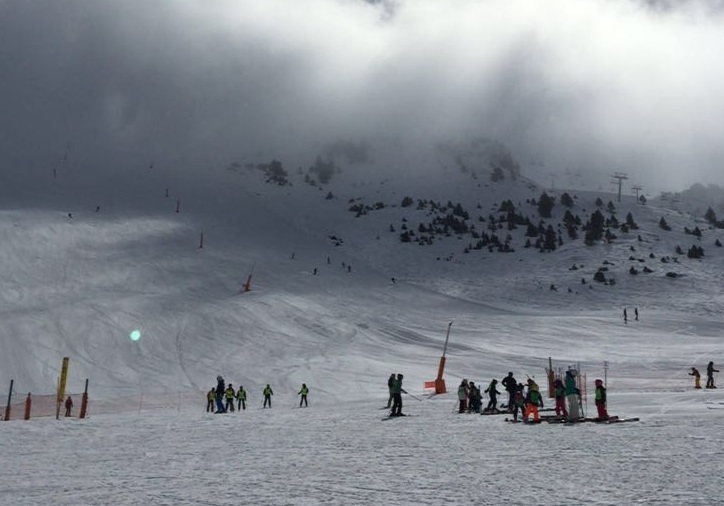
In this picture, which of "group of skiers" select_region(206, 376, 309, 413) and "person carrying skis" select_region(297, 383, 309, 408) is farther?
"person carrying skis" select_region(297, 383, 309, 408)

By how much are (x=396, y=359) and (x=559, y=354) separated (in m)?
9.59

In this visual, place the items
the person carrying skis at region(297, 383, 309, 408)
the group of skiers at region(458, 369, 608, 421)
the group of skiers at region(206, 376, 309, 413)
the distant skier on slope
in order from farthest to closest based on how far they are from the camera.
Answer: the person carrying skis at region(297, 383, 309, 408), the group of skiers at region(206, 376, 309, 413), the distant skier on slope, the group of skiers at region(458, 369, 608, 421)

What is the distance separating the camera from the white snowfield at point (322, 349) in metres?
11.8

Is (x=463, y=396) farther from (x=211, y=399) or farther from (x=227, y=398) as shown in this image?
(x=211, y=399)

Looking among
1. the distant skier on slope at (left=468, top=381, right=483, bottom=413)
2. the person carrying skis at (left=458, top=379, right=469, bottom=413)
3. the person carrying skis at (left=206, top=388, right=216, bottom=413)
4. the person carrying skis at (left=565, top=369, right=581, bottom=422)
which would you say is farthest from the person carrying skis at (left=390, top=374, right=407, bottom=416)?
the person carrying skis at (left=206, top=388, right=216, bottom=413)

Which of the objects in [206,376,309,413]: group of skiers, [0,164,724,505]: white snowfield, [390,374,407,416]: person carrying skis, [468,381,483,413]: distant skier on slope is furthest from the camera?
[206,376,309,413]: group of skiers

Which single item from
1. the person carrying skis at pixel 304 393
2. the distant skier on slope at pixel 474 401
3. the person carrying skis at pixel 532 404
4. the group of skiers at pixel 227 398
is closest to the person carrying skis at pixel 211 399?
the group of skiers at pixel 227 398

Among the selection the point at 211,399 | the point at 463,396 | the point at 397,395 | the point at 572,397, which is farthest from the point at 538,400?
the point at 211,399

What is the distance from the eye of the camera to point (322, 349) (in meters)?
41.7

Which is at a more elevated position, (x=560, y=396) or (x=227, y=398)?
(x=560, y=396)

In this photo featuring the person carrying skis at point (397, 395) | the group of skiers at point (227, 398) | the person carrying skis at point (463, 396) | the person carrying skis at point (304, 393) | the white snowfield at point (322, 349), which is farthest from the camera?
the person carrying skis at point (304, 393)

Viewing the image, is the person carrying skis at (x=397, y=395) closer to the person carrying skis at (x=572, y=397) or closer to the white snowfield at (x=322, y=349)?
the white snowfield at (x=322, y=349)

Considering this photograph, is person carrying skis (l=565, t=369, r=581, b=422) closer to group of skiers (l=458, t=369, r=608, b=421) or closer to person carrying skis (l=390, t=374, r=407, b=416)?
group of skiers (l=458, t=369, r=608, b=421)

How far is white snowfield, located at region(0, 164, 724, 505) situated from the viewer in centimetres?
1181
